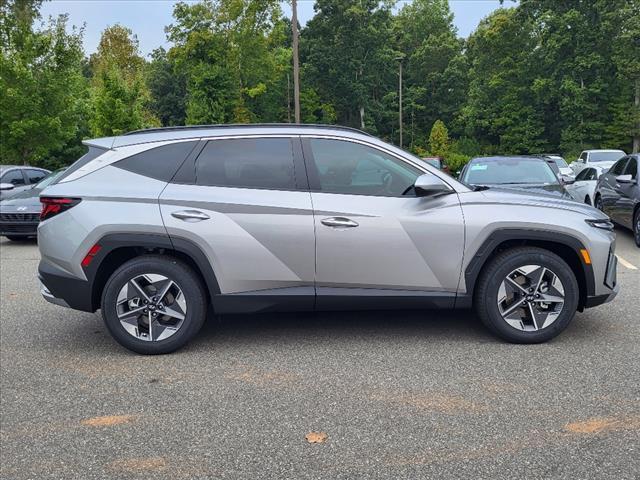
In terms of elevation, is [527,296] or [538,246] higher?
[538,246]

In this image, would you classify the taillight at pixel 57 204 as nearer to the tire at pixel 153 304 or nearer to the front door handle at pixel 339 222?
the tire at pixel 153 304

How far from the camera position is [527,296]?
15.8ft

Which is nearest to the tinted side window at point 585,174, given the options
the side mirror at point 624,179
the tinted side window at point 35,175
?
the side mirror at point 624,179

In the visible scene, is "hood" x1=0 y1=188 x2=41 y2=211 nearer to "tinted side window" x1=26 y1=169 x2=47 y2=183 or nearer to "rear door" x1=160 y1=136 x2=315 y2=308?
"tinted side window" x1=26 y1=169 x2=47 y2=183

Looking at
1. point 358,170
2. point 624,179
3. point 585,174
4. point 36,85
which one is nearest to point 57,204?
point 358,170

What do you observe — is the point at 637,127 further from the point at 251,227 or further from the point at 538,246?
the point at 251,227

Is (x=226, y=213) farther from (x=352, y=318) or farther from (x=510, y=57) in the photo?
(x=510, y=57)

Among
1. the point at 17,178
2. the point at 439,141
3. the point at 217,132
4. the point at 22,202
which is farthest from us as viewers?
the point at 439,141

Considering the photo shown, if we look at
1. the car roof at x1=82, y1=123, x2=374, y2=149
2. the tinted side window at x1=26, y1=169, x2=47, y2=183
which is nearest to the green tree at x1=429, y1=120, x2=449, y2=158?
the tinted side window at x1=26, y1=169, x2=47, y2=183

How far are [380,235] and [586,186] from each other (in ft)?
34.7

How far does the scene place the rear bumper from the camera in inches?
187

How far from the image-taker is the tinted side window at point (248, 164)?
4836 millimetres

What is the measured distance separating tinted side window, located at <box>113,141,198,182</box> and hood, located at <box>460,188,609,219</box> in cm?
227

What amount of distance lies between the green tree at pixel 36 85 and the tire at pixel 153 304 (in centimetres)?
1752
